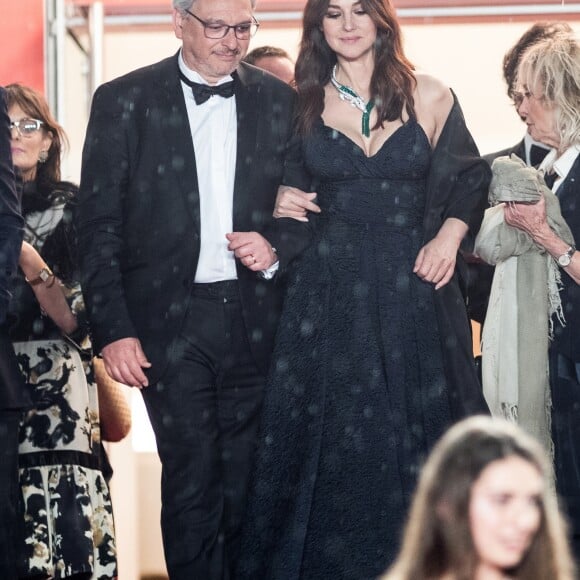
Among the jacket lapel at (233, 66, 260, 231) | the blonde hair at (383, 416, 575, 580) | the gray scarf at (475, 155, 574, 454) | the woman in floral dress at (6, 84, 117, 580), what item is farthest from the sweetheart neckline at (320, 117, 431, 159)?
the blonde hair at (383, 416, 575, 580)

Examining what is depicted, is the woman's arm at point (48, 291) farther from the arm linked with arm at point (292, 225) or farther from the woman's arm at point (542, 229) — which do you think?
the woman's arm at point (542, 229)

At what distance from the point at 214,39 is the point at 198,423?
1.11 metres

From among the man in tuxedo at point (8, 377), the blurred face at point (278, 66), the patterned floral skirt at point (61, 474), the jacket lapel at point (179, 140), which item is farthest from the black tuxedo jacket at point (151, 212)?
the blurred face at point (278, 66)

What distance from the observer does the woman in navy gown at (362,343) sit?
4309mm

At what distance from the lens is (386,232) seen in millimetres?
4344

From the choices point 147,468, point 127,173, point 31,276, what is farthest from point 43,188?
point 147,468

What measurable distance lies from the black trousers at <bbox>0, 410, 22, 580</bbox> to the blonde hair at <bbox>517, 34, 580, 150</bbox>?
1920 mm

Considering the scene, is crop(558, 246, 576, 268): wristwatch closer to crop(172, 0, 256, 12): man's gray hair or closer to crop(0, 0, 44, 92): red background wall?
crop(172, 0, 256, 12): man's gray hair

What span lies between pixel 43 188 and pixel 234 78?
3.12 ft

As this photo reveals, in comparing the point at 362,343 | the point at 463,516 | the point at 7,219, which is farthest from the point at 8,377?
the point at 463,516

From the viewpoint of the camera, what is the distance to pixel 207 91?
427 centimetres

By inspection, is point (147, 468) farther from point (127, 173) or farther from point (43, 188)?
point (127, 173)

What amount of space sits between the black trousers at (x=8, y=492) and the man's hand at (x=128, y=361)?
0.36 meters

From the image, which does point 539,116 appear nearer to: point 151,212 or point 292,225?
point 292,225
